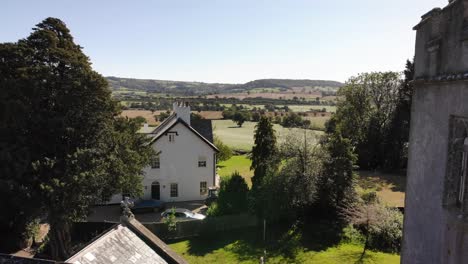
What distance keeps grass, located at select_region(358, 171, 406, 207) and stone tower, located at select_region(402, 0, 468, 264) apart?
28.3 metres

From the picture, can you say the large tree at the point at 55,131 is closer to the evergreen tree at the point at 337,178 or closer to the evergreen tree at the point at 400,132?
the evergreen tree at the point at 337,178

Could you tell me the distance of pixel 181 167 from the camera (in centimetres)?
3397

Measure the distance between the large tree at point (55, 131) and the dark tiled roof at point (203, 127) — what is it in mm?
16894

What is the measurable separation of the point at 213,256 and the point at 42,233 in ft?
47.2

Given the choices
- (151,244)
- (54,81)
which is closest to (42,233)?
(54,81)

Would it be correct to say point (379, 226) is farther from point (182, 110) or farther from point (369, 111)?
point (369, 111)

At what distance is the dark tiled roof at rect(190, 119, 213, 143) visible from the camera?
127ft

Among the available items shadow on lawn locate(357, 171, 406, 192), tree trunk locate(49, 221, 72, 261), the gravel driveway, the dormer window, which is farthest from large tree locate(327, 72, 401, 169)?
tree trunk locate(49, 221, 72, 261)

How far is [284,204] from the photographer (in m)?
25.9

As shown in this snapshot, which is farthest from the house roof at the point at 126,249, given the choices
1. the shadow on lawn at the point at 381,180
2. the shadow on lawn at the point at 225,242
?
the shadow on lawn at the point at 381,180

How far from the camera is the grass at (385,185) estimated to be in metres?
35.5

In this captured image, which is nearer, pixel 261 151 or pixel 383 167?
pixel 261 151

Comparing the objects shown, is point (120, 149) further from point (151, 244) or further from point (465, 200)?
point (465, 200)

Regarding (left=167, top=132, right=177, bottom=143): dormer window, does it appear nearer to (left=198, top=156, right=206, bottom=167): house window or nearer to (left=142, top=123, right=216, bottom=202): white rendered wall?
(left=142, top=123, right=216, bottom=202): white rendered wall
